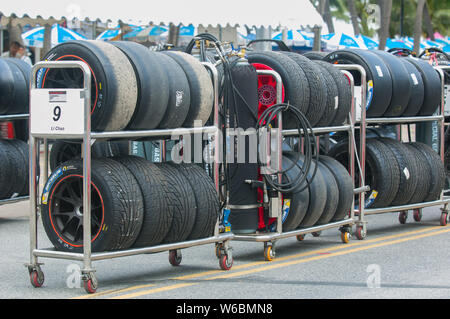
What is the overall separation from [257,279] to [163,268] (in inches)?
46.4

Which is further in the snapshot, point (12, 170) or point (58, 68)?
point (12, 170)

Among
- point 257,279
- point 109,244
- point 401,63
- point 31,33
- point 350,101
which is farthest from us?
point 31,33

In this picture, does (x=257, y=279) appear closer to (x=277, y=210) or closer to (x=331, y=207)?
(x=277, y=210)

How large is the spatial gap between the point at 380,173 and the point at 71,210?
4.72 metres

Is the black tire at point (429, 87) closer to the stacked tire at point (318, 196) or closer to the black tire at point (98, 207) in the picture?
the stacked tire at point (318, 196)

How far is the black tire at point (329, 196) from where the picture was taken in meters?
10.2

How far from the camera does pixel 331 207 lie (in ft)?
33.6

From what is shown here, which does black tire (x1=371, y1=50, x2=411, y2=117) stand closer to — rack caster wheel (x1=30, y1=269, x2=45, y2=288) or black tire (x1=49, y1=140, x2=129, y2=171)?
black tire (x1=49, y1=140, x2=129, y2=171)

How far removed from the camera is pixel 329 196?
10180 mm

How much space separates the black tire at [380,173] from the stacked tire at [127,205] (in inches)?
138

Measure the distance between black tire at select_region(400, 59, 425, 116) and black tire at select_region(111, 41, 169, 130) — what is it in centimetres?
472

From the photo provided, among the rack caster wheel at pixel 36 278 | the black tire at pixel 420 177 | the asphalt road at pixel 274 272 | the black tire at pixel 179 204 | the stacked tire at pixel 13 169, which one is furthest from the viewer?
the stacked tire at pixel 13 169

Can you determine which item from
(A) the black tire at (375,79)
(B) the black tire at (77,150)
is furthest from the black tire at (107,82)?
(A) the black tire at (375,79)

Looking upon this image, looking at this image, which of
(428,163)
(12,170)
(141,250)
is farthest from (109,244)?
(428,163)
